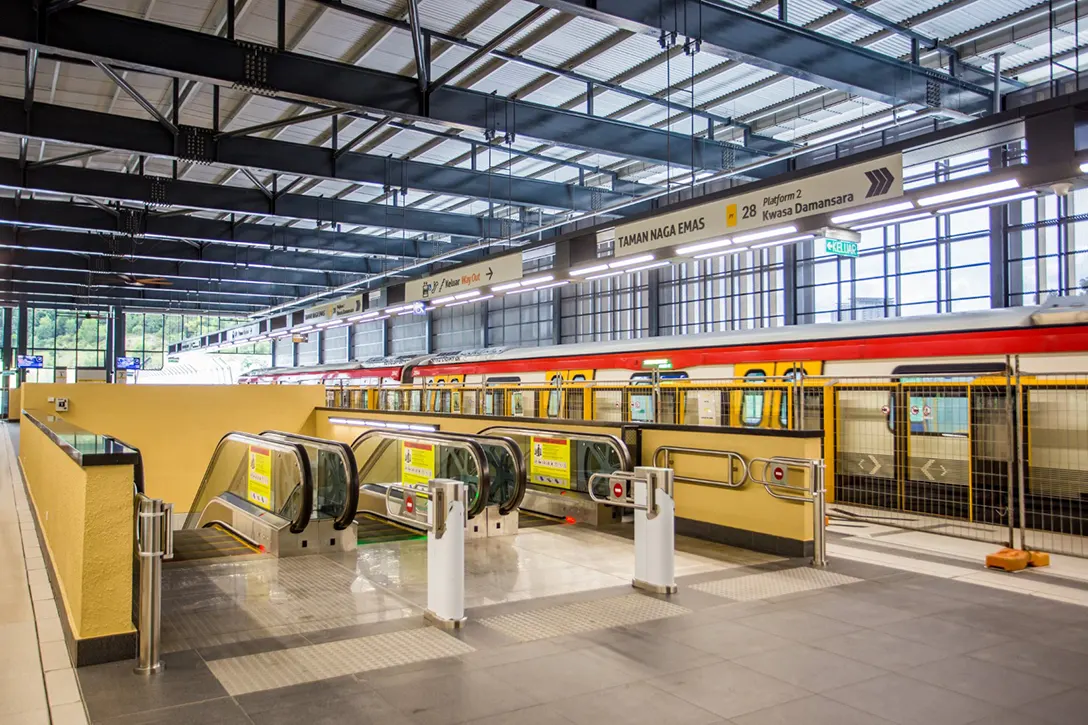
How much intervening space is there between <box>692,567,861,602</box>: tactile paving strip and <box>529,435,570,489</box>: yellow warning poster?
349 centimetres

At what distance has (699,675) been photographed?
399 cm

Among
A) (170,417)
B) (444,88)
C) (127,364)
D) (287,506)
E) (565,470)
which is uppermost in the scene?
(444,88)

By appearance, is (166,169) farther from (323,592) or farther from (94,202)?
(323,592)

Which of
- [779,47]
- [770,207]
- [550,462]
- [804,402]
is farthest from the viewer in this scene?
[804,402]

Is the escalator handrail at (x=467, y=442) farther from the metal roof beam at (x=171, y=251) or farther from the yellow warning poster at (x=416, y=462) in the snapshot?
the metal roof beam at (x=171, y=251)

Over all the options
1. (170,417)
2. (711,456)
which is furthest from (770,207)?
(170,417)

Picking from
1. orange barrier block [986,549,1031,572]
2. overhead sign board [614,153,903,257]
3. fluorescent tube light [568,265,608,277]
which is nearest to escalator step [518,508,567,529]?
fluorescent tube light [568,265,608,277]

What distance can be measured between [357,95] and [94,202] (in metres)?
13.2

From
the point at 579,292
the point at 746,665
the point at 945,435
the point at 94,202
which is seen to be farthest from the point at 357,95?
the point at 579,292

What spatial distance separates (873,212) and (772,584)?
3414 mm

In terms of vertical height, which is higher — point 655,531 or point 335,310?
point 335,310

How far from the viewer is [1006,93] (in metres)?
13.3

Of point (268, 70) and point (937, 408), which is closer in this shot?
point (268, 70)

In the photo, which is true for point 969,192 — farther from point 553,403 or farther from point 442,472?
point 553,403
